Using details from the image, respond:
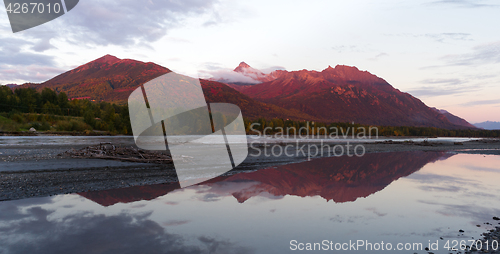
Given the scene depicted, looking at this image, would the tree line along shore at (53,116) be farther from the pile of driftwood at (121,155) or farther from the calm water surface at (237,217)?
the calm water surface at (237,217)

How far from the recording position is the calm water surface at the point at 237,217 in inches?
243

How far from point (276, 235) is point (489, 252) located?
4.83 meters

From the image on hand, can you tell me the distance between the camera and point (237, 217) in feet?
27.3

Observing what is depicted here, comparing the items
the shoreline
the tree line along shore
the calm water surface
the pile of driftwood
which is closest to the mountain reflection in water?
the calm water surface

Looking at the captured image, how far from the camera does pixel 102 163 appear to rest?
17.8 meters

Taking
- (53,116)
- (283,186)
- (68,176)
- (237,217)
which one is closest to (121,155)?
(68,176)

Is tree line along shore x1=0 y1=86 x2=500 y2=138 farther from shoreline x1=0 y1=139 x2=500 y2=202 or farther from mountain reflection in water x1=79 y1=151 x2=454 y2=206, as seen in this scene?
mountain reflection in water x1=79 y1=151 x2=454 y2=206

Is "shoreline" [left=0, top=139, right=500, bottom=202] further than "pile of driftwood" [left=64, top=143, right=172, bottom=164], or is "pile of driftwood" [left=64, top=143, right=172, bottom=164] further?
"pile of driftwood" [left=64, top=143, right=172, bottom=164]

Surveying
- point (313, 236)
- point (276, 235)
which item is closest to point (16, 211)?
point (276, 235)

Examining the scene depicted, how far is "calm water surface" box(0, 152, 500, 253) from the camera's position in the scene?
6.18 meters

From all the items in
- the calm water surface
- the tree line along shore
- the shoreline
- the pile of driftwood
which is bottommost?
the calm water surface

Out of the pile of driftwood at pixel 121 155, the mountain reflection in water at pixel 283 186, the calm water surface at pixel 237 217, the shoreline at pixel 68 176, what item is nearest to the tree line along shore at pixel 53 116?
the pile of driftwood at pixel 121 155

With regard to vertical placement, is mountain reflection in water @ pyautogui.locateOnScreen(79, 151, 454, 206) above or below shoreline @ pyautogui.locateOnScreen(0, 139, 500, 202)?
below

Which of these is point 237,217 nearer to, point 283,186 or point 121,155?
point 283,186
